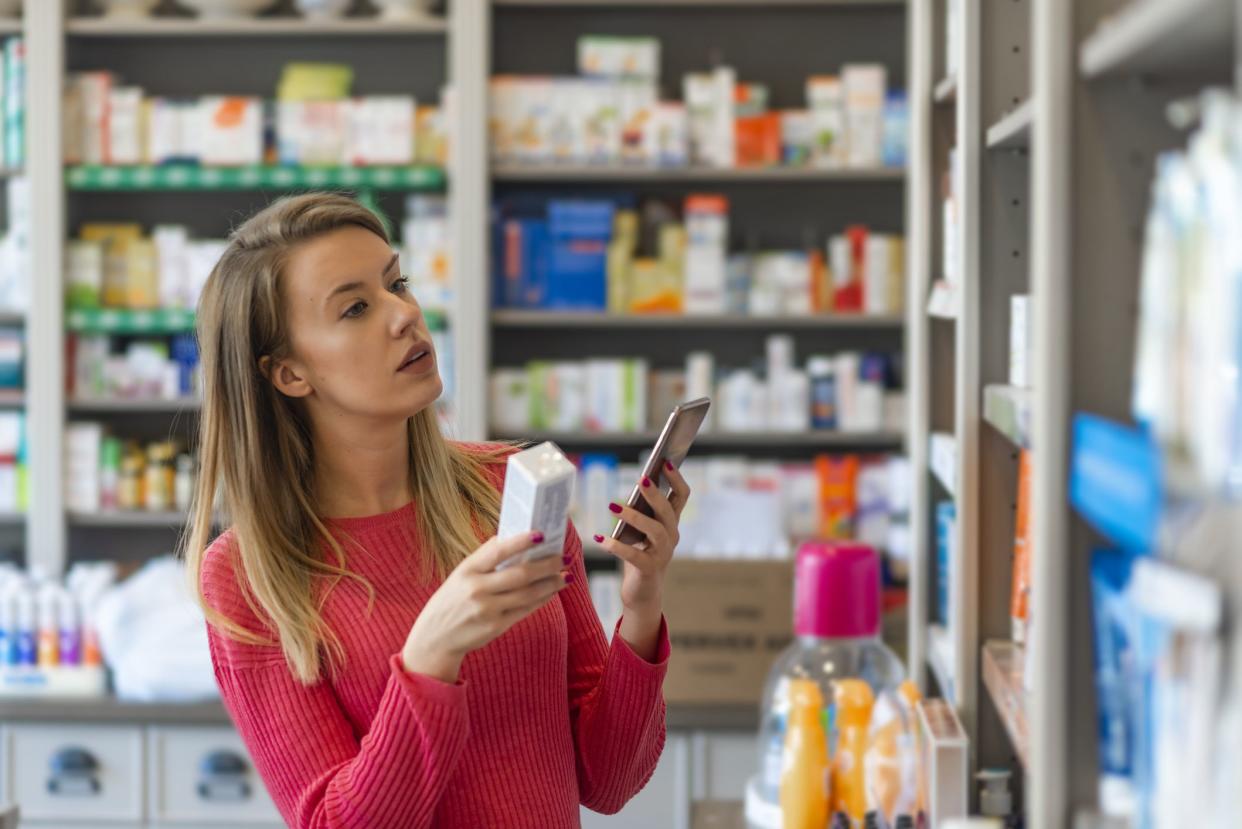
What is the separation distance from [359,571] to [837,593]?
904mm

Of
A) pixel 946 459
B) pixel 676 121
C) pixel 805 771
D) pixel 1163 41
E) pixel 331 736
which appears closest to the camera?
pixel 1163 41

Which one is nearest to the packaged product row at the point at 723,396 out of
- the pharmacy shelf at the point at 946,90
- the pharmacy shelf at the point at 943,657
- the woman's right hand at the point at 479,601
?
the pharmacy shelf at the point at 943,657

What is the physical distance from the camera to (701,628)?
403cm

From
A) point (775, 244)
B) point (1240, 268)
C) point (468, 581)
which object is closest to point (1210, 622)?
point (1240, 268)

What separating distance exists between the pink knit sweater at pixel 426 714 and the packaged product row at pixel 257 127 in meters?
2.60

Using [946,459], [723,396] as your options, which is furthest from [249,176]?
[946,459]

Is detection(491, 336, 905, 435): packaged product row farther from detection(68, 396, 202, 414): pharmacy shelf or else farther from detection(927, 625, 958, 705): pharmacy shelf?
detection(927, 625, 958, 705): pharmacy shelf

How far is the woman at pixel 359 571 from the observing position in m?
1.82

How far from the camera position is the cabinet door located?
397 centimetres

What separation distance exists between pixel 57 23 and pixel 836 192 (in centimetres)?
245

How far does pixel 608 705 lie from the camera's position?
204 cm

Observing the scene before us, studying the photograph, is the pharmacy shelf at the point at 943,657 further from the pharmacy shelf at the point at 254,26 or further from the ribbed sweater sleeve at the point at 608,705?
the pharmacy shelf at the point at 254,26

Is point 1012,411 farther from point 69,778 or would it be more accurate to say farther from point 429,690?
point 69,778

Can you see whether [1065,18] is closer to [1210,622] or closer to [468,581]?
[1210,622]
